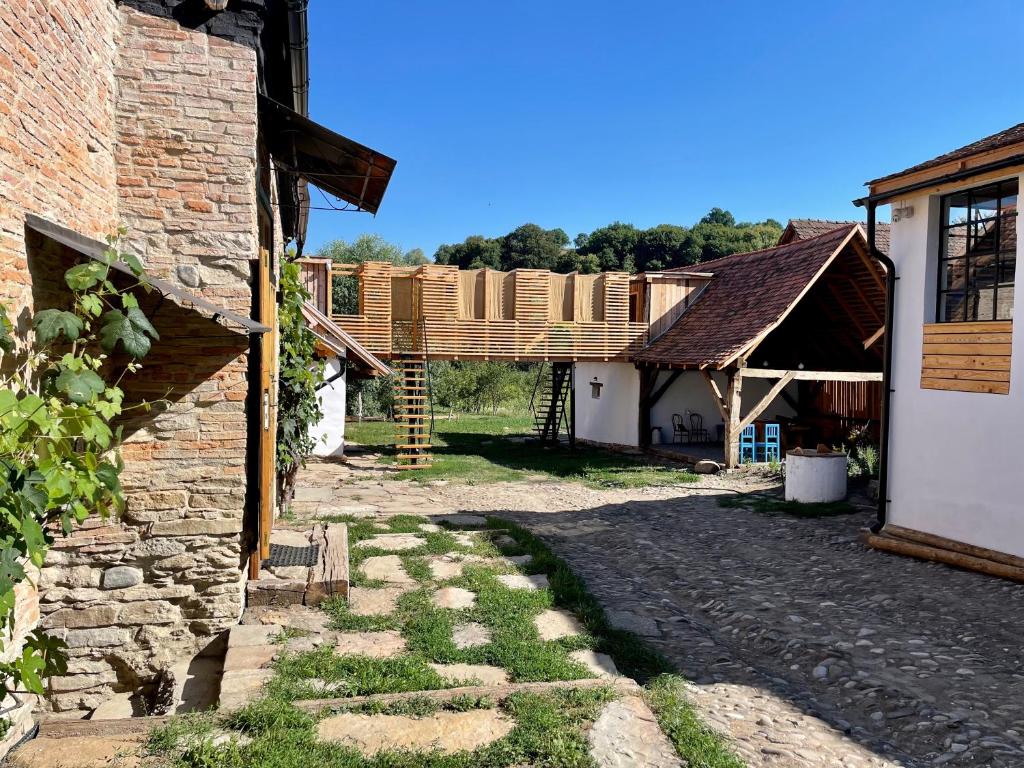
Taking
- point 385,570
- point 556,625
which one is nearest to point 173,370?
point 385,570

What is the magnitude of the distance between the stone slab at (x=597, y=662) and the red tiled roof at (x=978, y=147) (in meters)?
6.00

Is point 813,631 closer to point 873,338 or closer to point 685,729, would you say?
point 685,729

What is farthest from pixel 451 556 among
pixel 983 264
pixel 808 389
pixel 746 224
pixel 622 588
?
pixel 746 224

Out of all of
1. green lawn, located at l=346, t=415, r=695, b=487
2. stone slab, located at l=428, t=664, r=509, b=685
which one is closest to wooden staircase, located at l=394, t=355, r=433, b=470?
green lawn, located at l=346, t=415, r=695, b=487

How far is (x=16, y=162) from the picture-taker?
389 cm

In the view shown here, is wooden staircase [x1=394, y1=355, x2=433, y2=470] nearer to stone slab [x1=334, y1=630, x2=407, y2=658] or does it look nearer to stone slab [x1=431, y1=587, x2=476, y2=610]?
stone slab [x1=431, y1=587, x2=476, y2=610]

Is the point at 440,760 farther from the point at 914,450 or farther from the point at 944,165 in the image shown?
the point at 944,165

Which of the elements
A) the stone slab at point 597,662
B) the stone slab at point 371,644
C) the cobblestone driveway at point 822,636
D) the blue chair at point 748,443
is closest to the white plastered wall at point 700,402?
the blue chair at point 748,443

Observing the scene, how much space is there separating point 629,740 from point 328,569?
3.11 metres

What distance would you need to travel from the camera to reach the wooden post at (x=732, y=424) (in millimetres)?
15047

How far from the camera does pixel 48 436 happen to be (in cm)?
342

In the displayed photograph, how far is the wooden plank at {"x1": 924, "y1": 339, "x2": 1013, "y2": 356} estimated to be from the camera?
7141 mm

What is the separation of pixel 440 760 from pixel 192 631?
2.68m

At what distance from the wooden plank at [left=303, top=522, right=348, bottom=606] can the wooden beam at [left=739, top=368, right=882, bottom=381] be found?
402 inches
